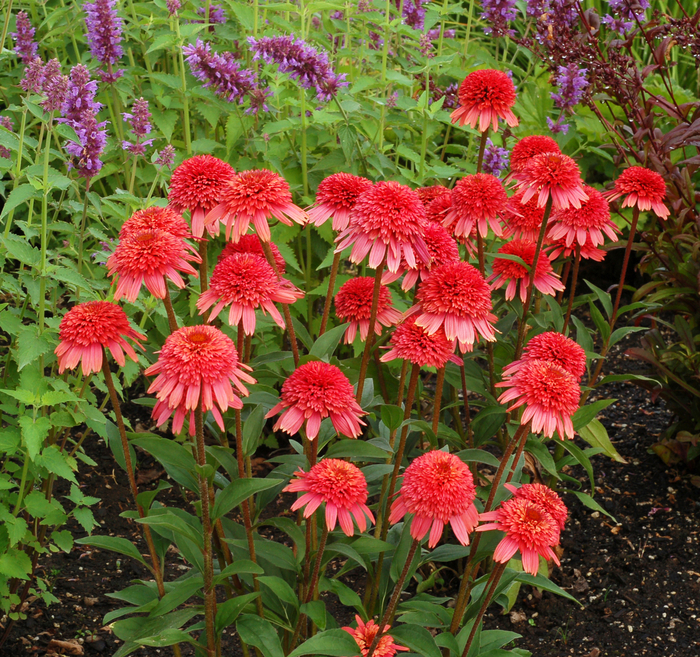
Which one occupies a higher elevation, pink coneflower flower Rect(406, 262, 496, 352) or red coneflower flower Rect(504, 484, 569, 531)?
pink coneflower flower Rect(406, 262, 496, 352)

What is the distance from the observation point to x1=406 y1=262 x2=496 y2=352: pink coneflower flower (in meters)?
1.46

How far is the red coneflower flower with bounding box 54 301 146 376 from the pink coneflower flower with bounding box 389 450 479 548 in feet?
1.86

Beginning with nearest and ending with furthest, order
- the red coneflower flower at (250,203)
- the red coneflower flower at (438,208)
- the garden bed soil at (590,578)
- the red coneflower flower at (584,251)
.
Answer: the red coneflower flower at (250,203) < the red coneflower flower at (438,208) < the red coneflower flower at (584,251) < the garden bed soil at (590,578)

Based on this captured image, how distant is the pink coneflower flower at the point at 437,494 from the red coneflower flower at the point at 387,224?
0.37 meters

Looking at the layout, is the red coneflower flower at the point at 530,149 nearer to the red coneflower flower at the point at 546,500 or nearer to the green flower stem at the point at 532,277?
the green flower stem at the point at 532,277

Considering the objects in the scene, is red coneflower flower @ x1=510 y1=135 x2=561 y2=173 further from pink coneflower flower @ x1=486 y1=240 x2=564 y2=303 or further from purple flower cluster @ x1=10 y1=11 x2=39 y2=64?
purple flower cluster @ x1=10 y1=11 x2=39 y2=64

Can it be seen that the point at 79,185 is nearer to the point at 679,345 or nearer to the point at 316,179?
the point at 316,179

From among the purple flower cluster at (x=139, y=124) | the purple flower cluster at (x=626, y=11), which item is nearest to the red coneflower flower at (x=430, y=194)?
the purple flower cluster at (x=139, y=124)

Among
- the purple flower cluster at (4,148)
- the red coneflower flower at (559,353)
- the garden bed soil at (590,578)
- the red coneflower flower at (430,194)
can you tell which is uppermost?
the red coneflower flower at (430,194)

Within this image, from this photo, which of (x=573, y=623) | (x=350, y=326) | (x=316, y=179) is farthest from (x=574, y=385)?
(x=316, y=179)

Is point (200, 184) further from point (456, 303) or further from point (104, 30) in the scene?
point (104, 30)

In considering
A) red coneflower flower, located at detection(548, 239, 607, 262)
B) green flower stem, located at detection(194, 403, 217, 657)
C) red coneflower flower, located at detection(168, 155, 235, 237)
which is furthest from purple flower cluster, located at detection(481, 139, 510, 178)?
green flower stem, located at detection(194, 403, 217, 657)

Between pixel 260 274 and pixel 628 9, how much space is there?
2083 millimetres

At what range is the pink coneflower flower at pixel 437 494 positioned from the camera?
53.8 inches
